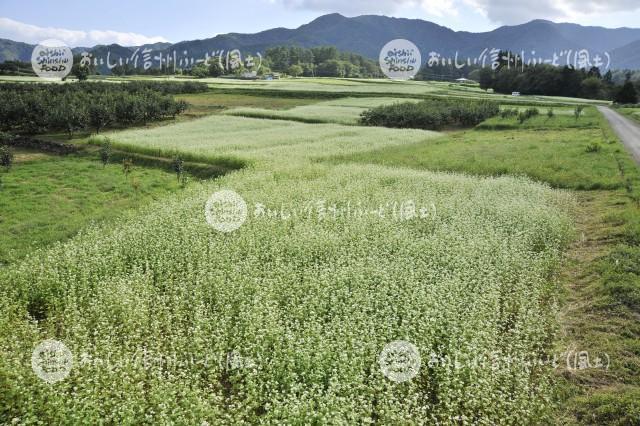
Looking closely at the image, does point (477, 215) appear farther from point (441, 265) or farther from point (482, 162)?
point (482, 162)

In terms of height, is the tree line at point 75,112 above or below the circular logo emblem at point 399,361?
above

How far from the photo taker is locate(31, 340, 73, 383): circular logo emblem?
9398 millimetres

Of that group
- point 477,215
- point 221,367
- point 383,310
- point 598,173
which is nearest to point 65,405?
point 221,367

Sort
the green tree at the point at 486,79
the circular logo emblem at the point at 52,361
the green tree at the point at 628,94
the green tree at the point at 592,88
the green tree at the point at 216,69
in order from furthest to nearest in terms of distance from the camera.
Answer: the green tree at the point at 216,69 → the green tree at the point at 486,79 → the green tree at the point at 592,88 → the green tree at the point at 628,94 → the circular logo emblem at the point at 52,361

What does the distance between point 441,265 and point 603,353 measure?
5.65 metres

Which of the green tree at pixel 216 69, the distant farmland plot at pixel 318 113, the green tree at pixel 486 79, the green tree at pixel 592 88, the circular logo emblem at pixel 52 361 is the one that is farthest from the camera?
the green tree at pixel 216 69

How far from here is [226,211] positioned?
21547mm

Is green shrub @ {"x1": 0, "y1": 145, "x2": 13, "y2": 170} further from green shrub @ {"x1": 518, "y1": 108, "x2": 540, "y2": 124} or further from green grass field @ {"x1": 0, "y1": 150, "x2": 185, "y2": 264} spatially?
green shrub @ {"x1": 518, "y1": 108, "x2": 540, "y2": 124}

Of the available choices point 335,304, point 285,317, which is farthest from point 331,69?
point 285,317

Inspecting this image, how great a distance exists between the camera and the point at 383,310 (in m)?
12.0

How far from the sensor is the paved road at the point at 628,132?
36991mm

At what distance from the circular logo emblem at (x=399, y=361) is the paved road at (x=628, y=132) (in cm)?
3015

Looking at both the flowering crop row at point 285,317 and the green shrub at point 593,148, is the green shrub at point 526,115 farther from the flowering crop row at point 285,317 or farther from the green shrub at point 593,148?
the flowering crop row at point 285,317

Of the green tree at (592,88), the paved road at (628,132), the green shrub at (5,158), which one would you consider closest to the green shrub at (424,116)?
the paved road at (628,132)
